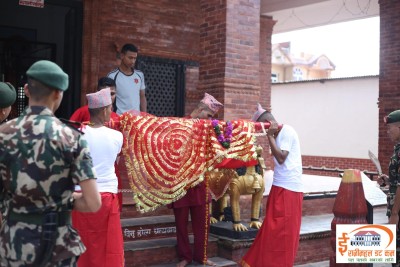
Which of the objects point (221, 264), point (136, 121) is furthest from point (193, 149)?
point (221, 264)

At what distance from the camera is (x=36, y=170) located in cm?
259

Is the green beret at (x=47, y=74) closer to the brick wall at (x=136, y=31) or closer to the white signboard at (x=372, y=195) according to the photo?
the white signboard at (x=372, y=195)

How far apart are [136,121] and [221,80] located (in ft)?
8.94

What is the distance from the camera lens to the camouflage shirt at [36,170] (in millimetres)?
2594

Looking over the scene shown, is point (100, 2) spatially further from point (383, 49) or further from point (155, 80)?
point (383, 49)

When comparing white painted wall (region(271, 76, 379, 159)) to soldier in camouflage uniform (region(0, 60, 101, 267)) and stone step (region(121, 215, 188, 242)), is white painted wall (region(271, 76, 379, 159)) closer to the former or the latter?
stone step (region(121, 215, 188, 242))

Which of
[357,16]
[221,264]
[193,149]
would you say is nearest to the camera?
[193,149]

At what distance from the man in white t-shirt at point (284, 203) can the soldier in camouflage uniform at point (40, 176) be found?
289 centimetres

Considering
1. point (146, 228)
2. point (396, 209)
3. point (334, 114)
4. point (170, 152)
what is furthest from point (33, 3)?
point (334, 114)

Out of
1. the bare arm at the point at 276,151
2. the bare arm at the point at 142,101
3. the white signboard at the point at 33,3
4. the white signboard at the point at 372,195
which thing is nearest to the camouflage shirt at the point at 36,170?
the bare arm at the point at 276,151

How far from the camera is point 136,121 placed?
4941mm

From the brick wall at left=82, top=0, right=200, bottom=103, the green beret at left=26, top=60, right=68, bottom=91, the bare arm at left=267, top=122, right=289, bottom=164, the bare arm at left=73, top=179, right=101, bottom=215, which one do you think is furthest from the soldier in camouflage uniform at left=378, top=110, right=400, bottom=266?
the brick wall at left=82, top=0, right=200, bottom=103

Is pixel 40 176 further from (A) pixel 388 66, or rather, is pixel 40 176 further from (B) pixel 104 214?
(A) pixel 388 66

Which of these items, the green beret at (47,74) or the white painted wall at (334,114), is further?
the white painted wall at (334,114)
